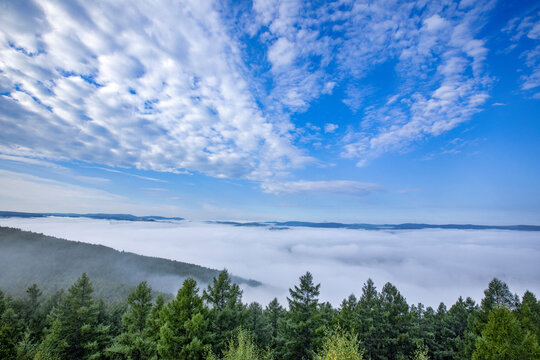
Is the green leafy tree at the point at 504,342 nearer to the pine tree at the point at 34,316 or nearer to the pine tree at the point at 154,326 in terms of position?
the pine tree at the point at 154,326

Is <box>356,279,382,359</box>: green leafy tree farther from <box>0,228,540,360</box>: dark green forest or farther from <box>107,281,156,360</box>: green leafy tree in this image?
<box>107,281,156,360</box>: green leafy tree

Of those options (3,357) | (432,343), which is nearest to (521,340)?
(432,343)

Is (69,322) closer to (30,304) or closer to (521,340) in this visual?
(30,304)

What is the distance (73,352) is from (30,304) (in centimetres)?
2605

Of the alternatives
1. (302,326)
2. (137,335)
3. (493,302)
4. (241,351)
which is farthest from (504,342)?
(137,335)

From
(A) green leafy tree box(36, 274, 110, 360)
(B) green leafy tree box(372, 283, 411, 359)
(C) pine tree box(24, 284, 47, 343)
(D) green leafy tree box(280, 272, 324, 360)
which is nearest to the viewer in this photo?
(D) green leafy tree box(280, 272, 324, 360)

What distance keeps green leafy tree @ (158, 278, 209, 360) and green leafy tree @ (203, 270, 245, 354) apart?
1764mm

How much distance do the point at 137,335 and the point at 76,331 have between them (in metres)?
8.03

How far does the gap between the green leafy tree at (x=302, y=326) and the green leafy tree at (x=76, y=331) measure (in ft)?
65.7

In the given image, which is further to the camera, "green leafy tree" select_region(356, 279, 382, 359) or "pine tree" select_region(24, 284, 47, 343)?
"pine tree" select_region(24, 284, 47, 343)

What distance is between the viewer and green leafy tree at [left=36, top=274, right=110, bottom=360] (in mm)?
24391

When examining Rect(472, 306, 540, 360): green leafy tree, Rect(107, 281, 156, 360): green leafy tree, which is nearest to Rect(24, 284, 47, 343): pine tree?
Rect(107, 281, 156, 360): green leafy tree

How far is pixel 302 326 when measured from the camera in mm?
24203

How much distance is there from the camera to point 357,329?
2898 centimetres
